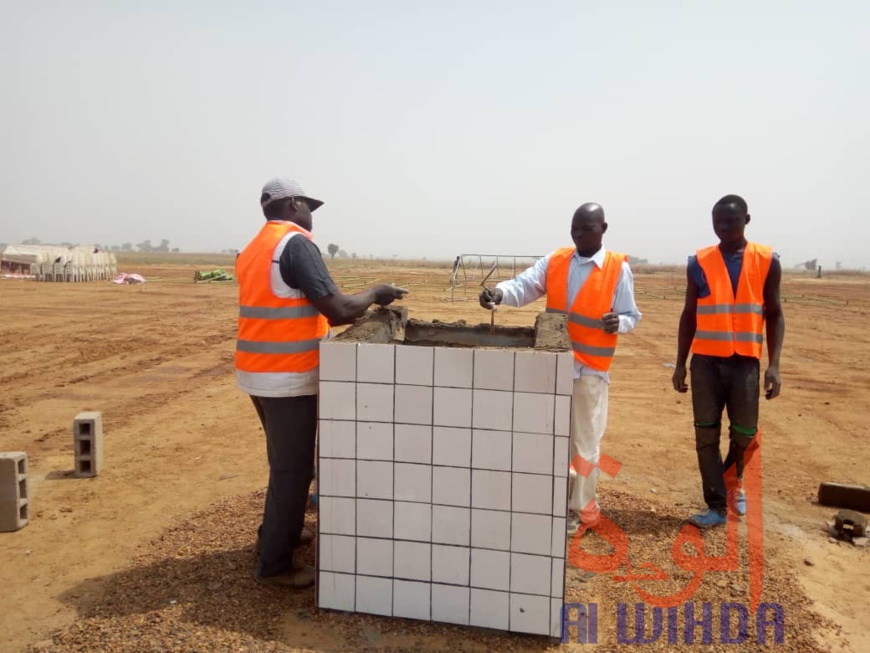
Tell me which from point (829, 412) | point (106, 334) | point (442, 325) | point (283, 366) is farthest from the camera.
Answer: point (106, 334)

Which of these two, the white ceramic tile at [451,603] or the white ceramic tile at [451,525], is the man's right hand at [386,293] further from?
the white ceramic tile at [451,603]

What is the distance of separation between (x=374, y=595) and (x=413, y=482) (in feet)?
2.06

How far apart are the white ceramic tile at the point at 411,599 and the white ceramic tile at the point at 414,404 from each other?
0.82 meters

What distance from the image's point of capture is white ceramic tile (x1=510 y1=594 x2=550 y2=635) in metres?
2.89

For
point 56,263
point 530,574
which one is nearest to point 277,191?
point 530,574

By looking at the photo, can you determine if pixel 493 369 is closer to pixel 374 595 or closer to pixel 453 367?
pixel 453 367

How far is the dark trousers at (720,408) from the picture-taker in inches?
167

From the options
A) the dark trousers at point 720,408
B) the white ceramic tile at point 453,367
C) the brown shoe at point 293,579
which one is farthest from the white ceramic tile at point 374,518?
the dark trousers at point 720,408

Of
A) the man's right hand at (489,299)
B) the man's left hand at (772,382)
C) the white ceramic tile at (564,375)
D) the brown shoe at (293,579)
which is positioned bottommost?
the brown shoe at (293,579)

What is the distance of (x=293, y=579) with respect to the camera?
3.35 metres

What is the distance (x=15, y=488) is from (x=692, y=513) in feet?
16.0

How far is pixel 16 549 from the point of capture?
4.02 metres

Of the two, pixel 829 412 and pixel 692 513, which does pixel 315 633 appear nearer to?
pixel 692 513

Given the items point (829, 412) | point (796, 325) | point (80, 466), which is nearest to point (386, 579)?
point (80, 466)
